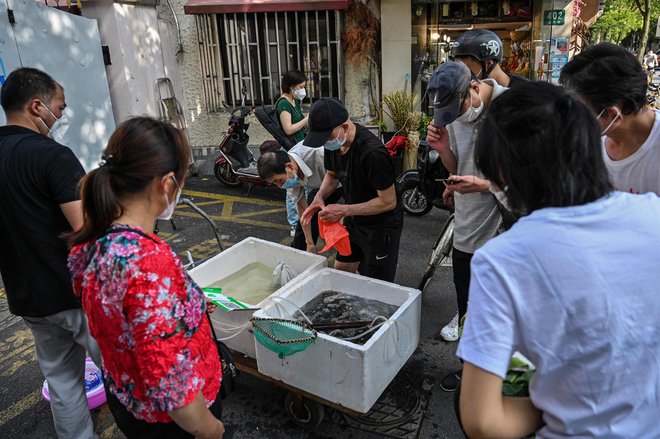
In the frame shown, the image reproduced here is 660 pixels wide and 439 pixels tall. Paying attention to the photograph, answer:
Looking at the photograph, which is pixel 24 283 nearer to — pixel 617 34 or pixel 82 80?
pixel 82 80

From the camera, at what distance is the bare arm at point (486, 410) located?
1040 mm

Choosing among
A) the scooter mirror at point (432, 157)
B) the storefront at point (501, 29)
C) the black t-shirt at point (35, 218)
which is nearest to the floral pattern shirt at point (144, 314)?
the black t-shirt at point (35, 218)

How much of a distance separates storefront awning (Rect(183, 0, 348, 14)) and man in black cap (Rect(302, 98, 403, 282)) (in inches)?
187

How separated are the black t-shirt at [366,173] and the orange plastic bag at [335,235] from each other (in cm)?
8

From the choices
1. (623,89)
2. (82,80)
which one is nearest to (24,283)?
(623,89)

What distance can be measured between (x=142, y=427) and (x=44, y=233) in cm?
114

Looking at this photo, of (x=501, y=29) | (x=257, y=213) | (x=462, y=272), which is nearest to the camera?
(x=462, y=272)

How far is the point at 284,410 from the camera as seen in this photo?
291cm

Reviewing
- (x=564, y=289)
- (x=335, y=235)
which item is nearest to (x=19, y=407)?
(x=335, y=235)

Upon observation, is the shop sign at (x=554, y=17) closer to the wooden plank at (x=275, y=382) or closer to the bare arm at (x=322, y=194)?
the bare arm at (x=322, y=194)

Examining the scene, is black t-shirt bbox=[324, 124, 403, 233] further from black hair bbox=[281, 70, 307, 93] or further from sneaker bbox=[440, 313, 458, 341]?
black hair bbox=[281, 70, 307, 93]

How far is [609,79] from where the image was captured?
185 cm

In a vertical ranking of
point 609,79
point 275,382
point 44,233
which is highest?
point 609,79

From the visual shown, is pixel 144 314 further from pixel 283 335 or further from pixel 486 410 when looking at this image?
pixel 283 335
